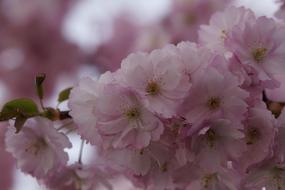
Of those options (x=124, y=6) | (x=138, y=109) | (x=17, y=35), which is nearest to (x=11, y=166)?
(x=17, y=35)

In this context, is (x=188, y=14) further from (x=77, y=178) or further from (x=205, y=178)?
(x=205, y=178)

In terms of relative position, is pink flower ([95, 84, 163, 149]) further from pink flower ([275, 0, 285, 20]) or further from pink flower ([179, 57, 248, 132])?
pink flower ([275, 0, 285, 20])

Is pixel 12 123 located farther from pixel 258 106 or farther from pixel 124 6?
pixel 124 6

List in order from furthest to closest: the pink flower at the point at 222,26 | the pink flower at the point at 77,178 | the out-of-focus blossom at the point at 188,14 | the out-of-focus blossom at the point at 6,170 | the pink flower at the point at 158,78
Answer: the out-of-focus blossom at the point at 6,170, the out-of-focus blossom at the point at 188,14, the pink flower at the point at 77,178, the pink flower at the point at 222,26, the pink flower at the point at 158,78

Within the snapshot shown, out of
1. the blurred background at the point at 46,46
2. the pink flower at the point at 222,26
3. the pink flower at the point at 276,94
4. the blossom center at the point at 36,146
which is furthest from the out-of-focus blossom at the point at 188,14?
the blossom center at the point at 36,146

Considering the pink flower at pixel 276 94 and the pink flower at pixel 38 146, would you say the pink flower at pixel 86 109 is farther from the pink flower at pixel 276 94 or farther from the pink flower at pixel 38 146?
the pink flower at pixel 276 94

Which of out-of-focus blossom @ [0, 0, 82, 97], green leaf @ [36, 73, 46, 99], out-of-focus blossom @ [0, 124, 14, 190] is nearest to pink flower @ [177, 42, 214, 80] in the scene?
green leaf @ [36, 73, 46, 99]

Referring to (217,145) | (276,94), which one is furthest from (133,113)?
(276,94)
